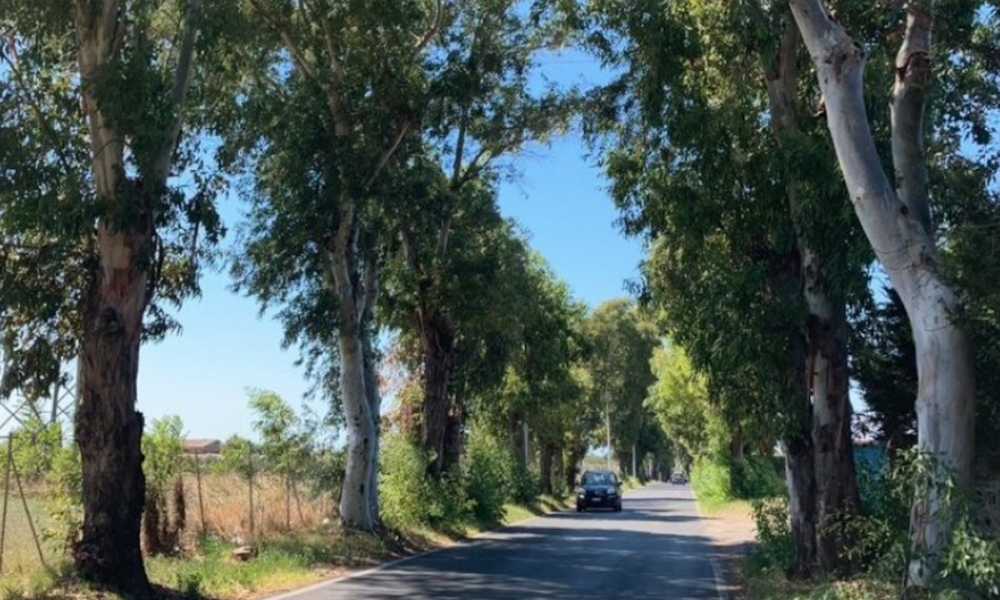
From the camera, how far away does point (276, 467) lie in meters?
24.1

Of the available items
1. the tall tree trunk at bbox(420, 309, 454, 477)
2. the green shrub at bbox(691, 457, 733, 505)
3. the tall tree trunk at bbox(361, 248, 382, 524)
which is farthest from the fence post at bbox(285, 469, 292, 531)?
the green shrub at bbox(691, 457, 733, 505)

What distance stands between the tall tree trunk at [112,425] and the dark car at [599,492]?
34141mm

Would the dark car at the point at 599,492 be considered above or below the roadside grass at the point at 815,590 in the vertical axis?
below

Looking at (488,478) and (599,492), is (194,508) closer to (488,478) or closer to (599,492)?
(488,478)

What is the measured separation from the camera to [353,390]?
22.5m

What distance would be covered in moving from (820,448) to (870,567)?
1831 mm

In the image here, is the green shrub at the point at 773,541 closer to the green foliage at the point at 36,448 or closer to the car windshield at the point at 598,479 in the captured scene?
the green foliage at the point at 36,448

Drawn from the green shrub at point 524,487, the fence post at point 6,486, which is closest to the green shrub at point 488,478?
the green shrub at point 524,487

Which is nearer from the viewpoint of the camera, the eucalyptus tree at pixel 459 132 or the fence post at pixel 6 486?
the fence post at pixel 6 486

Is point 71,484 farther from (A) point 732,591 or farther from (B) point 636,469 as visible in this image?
(B) point 636,469

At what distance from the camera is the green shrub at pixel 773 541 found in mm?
15508

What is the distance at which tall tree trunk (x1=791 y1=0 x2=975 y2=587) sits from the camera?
1004 centimetres

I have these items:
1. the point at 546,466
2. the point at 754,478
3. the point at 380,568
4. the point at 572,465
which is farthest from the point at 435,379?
the point at 572,465

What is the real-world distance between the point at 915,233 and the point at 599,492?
3647 cm
